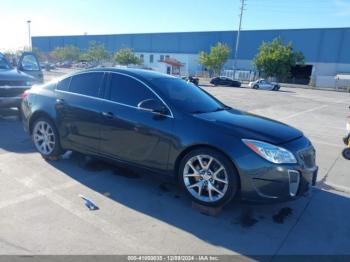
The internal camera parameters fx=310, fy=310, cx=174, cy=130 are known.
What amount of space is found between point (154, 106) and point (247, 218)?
1799 millimetres

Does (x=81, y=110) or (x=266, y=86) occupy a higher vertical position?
(x=81, y=110)

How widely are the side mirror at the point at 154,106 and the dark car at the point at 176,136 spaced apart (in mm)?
13

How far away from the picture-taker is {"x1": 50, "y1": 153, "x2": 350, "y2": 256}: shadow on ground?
3.19 metres

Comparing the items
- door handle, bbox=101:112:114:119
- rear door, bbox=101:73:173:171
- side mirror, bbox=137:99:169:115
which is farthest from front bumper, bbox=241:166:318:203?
door handle, bbox=101:112:114:119

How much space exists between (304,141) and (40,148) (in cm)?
424

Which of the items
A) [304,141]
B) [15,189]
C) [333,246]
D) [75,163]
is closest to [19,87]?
[75,163]

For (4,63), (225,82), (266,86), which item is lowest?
(225,82)

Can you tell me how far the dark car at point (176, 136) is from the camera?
3.52 metres

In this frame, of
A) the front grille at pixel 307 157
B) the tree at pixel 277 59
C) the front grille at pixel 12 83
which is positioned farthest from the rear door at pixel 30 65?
the tree at pixel 277 59

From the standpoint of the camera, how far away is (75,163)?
5.19 metres

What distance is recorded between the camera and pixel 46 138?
17.4ft

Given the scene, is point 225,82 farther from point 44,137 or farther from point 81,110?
point 81,110

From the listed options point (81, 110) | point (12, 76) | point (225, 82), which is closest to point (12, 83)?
point (12, 76)

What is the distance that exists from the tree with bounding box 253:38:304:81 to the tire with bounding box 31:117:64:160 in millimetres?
49607
